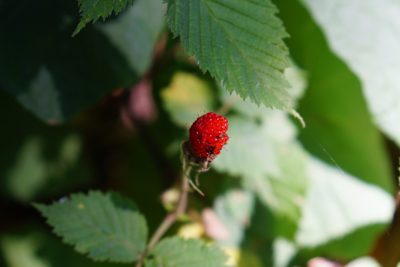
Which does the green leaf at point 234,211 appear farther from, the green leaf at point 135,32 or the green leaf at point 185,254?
the green leaf at point 135,32

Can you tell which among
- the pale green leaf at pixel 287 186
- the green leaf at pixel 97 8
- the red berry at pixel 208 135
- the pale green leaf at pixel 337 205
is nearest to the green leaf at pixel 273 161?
the pale green leaf at pixel 287 186

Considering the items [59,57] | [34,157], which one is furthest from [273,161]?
[34,157]

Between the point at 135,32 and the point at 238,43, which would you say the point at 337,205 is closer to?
the point at 238,43

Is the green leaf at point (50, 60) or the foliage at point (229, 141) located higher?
the green leaf at point (50, 60)

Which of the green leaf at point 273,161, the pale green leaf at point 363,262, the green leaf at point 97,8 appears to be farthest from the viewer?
the pale green leaf at point 363,262

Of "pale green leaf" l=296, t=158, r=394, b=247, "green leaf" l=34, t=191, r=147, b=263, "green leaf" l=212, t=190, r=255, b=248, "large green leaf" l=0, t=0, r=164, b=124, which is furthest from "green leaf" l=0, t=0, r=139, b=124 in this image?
"pale green leaf" l=296, t=158, r=394, b=247

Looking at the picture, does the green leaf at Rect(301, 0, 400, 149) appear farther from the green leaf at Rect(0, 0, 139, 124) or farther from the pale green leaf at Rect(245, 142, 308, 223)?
the green leaf at Rect(0, 0, 139, 124)
